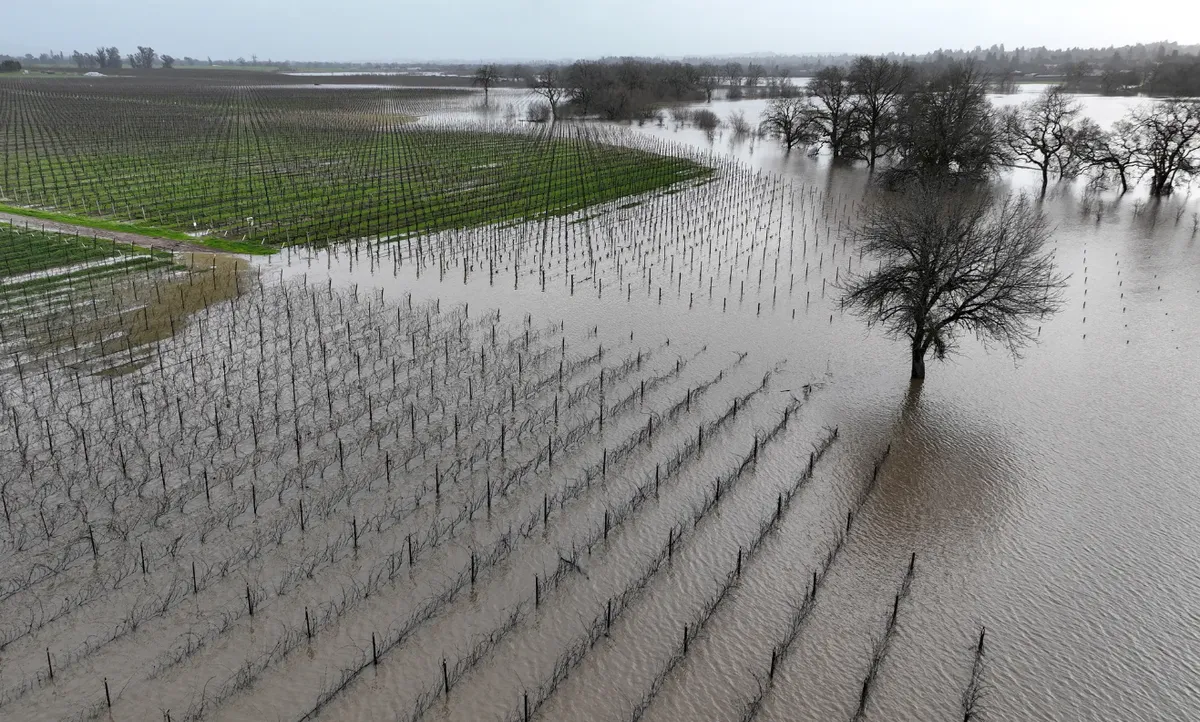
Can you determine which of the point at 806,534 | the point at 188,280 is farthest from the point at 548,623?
the point at 188,280

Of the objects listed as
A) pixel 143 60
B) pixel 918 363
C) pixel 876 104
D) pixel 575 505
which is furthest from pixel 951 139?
pixel 143 60

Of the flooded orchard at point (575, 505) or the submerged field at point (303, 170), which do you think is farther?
the submerged field at point (303, 170)

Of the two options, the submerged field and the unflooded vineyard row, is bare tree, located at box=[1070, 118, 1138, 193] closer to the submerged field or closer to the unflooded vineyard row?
the submerged field

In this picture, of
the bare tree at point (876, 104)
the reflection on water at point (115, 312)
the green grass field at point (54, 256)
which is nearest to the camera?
the reflection on water at point (115, 312)

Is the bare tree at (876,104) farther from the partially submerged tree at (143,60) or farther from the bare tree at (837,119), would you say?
the partially submerged tree at (143,60)

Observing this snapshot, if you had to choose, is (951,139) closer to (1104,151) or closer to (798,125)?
(1104,151)

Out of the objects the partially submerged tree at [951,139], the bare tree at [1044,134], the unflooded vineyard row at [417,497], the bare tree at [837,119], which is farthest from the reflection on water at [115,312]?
the bare tree at [837,119]

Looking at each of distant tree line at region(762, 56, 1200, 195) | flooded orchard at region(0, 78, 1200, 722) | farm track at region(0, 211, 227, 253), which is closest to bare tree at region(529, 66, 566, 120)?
distant tree line at region(762, 56, 1200, 195)
